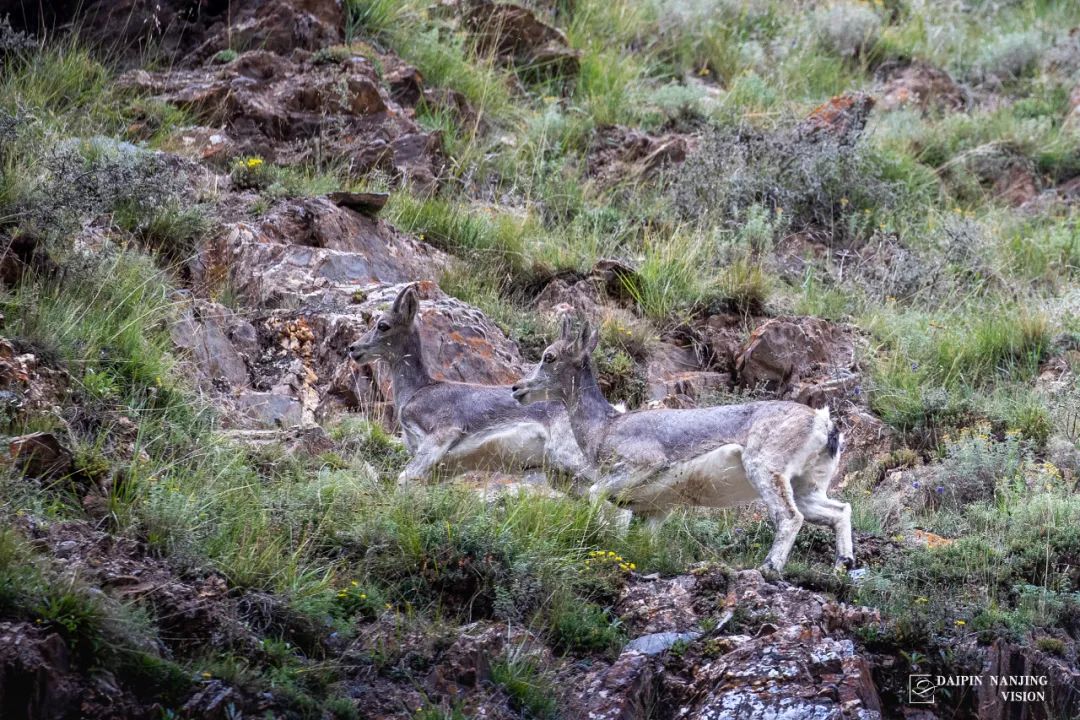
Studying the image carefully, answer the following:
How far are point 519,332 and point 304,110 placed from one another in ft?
16.3

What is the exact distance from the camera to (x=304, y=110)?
57.2ft

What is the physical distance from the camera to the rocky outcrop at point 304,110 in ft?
55.2

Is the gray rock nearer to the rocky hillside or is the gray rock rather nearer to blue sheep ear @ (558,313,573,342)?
the rocky hillside

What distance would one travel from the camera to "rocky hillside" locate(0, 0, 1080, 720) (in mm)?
7676

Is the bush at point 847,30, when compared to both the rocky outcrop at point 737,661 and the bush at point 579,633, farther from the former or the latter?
the bush at point 579,633

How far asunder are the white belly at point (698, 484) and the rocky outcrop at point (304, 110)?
770 centimetres

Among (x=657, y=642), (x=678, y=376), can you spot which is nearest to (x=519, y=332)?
(x=678, y=376)

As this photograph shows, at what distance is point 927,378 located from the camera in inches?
587

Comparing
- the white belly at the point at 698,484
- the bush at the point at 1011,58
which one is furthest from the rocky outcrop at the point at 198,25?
the bush at the point at 1011,58

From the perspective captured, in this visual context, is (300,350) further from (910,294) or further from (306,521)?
(910,294)

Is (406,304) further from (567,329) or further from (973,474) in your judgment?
(973,474)

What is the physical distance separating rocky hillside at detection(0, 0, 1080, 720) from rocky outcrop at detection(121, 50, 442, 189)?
5cm

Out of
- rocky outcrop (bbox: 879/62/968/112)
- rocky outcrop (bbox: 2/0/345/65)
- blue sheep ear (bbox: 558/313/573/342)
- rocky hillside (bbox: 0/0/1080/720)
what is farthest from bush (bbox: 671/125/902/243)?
blue sheep ear (bbox: 558/313/573/342)

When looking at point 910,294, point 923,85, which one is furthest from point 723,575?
point 923,85
